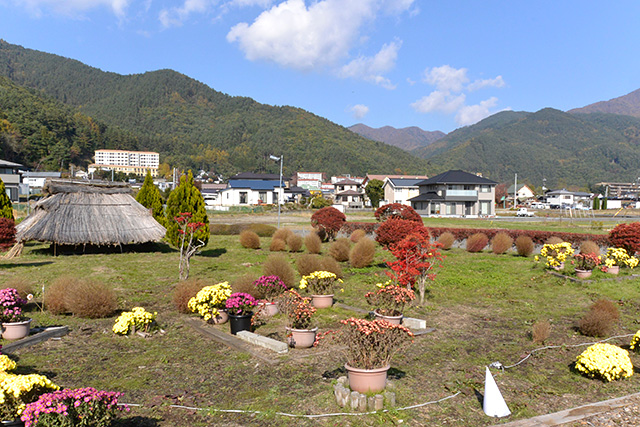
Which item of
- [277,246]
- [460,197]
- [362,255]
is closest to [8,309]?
[362,255]

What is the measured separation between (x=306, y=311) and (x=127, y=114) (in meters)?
214

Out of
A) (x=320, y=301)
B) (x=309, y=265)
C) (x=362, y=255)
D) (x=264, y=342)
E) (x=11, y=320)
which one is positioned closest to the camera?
(x=264, y=342)

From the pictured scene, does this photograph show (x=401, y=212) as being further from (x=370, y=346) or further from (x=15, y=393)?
(x=15, y=393)

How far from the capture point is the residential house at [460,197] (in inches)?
2475

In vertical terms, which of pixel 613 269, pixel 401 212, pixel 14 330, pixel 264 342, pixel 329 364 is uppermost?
pixel 401 212

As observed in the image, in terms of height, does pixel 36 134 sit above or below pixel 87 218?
above

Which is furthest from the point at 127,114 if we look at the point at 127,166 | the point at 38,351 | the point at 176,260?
the point at 38,351

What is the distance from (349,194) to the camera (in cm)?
9688

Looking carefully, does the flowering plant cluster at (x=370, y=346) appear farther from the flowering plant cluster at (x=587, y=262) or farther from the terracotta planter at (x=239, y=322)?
the flowering plant cluster at (x=587, y=262)

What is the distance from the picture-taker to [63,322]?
33.4 ft

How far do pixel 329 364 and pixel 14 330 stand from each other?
6317 millimetres

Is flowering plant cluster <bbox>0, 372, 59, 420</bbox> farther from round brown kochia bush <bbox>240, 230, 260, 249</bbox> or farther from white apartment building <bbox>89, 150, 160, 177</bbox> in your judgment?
white apartment building <bbox>89, 150, 160, 177</bbox>

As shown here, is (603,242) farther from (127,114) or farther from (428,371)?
(127,114)

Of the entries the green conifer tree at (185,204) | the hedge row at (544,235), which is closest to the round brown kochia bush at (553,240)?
the hedge row at (544,235)
